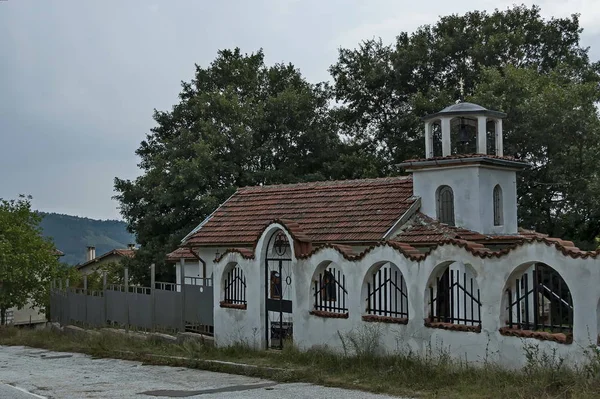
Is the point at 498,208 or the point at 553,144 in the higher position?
the point at 553,144

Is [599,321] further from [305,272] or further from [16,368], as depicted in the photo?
[16,368]

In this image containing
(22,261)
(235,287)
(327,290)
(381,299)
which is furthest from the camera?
(22,261)

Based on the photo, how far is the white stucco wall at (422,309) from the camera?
11789 mm

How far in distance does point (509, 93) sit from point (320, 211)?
12.0m

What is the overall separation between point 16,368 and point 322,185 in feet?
37.6

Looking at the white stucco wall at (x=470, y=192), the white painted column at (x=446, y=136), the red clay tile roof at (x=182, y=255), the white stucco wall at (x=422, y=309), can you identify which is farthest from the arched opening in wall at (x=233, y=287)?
the red clay tile roof at (x=182, y=255)

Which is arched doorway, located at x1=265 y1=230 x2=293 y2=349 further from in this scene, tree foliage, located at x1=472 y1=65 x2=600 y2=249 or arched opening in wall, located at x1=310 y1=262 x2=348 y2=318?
tree foliage, located at x1=472 y1=65 x2=600 y2=249

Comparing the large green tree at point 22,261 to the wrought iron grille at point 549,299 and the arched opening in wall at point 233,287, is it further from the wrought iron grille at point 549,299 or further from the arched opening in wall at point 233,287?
the wrought iron grille at point 549,299

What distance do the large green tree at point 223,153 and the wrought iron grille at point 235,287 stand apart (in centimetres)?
1583

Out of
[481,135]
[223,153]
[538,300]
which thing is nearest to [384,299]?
[538,300]

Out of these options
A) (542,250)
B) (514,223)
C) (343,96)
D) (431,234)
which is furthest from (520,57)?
→ (542,250)

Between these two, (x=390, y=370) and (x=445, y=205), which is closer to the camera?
(x=390, y=370)

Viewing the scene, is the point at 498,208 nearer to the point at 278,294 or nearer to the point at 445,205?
the point at 445,205

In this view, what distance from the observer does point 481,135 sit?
74.4 ft
